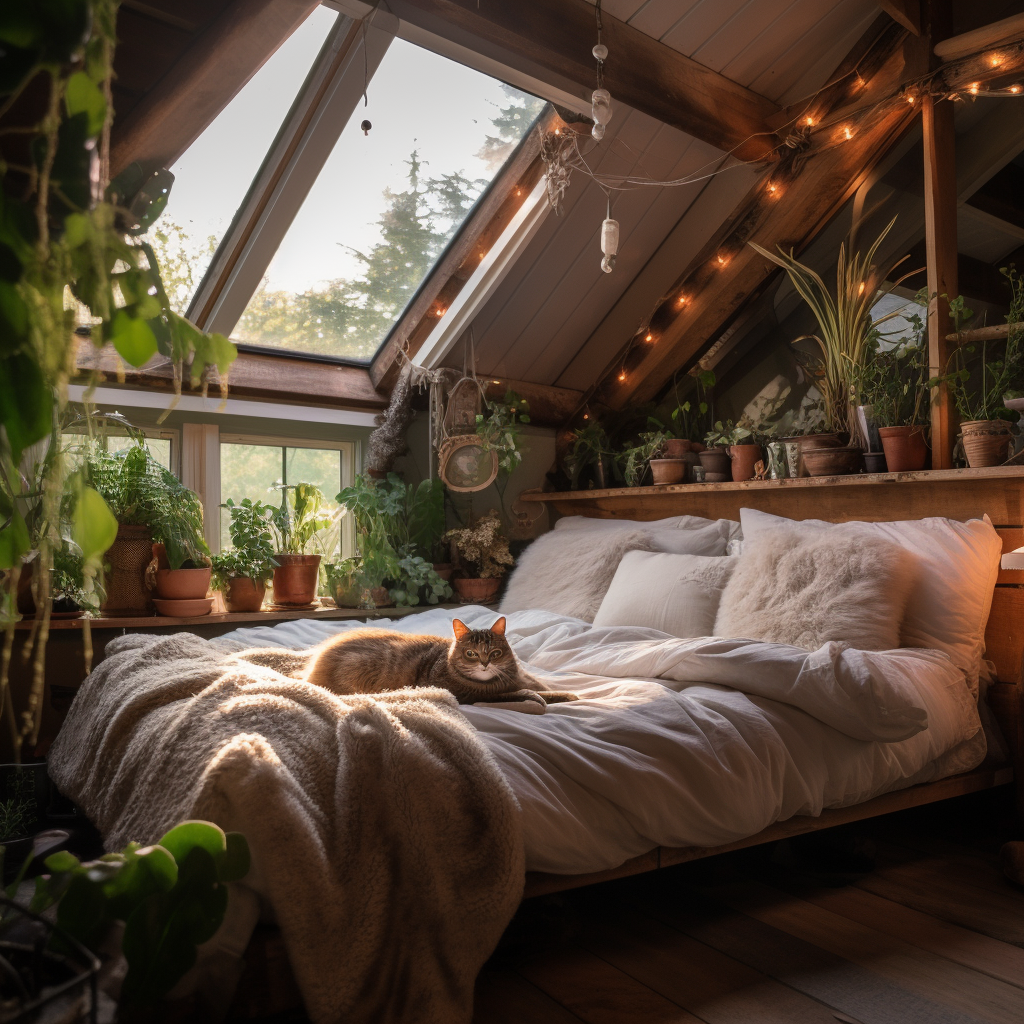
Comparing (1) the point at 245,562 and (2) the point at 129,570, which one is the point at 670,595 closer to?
(1) the point at 245,562

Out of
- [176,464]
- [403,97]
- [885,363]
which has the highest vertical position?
[403,97]

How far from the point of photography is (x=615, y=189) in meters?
3.40

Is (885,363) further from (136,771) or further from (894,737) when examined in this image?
(136,771)

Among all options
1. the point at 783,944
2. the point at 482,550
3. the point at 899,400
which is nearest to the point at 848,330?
the point at 899,400

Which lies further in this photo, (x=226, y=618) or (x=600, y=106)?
(x=226, y=618)

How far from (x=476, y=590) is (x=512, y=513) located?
24.4 inches

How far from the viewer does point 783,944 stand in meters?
1.77

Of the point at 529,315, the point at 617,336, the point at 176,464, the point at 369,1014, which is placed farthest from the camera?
the point at 617,336

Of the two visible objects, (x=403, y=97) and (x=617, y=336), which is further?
(x=617, y=336)

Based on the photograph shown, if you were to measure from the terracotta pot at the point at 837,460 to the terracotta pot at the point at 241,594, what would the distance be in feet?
7.49

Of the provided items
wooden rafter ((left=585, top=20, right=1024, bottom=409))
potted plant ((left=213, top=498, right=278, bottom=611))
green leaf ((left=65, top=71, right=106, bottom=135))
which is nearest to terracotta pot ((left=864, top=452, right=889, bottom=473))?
wooden rafter ((left=585, top=20, right=1024, bottom=409))

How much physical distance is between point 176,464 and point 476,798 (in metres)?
2.75

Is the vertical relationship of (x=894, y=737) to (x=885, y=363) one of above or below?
Result: below

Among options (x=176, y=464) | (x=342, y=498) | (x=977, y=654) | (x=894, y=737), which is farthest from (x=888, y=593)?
(x=176, y=464)
